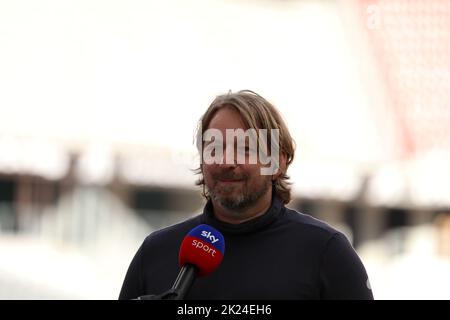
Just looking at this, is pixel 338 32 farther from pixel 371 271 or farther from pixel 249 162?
pixel 249 162

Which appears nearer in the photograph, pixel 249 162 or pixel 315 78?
pixel 249 162

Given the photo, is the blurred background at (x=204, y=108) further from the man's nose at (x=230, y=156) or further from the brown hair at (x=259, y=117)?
the man's nose at (x=230, y=156)

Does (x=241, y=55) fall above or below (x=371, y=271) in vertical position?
above

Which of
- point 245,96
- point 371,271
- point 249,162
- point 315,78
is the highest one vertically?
point 315,78

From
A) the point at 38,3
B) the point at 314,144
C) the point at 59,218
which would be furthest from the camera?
the point at 314,144

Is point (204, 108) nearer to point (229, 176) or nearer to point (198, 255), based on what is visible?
point (229, 176)

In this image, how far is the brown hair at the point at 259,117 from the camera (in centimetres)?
215

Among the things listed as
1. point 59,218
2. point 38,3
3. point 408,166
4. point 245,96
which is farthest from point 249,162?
point 408,166

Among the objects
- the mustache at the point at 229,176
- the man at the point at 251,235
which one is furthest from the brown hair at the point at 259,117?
the mustache at the point at 229,176

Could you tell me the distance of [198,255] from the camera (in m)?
1.97

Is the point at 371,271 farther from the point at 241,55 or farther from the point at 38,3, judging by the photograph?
the point at 38,3

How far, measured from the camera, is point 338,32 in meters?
22.9

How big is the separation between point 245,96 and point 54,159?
1836 cm

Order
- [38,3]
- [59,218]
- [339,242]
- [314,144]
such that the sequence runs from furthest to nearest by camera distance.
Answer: [314,144] → [38,3] → [59,218] → [339,242]
